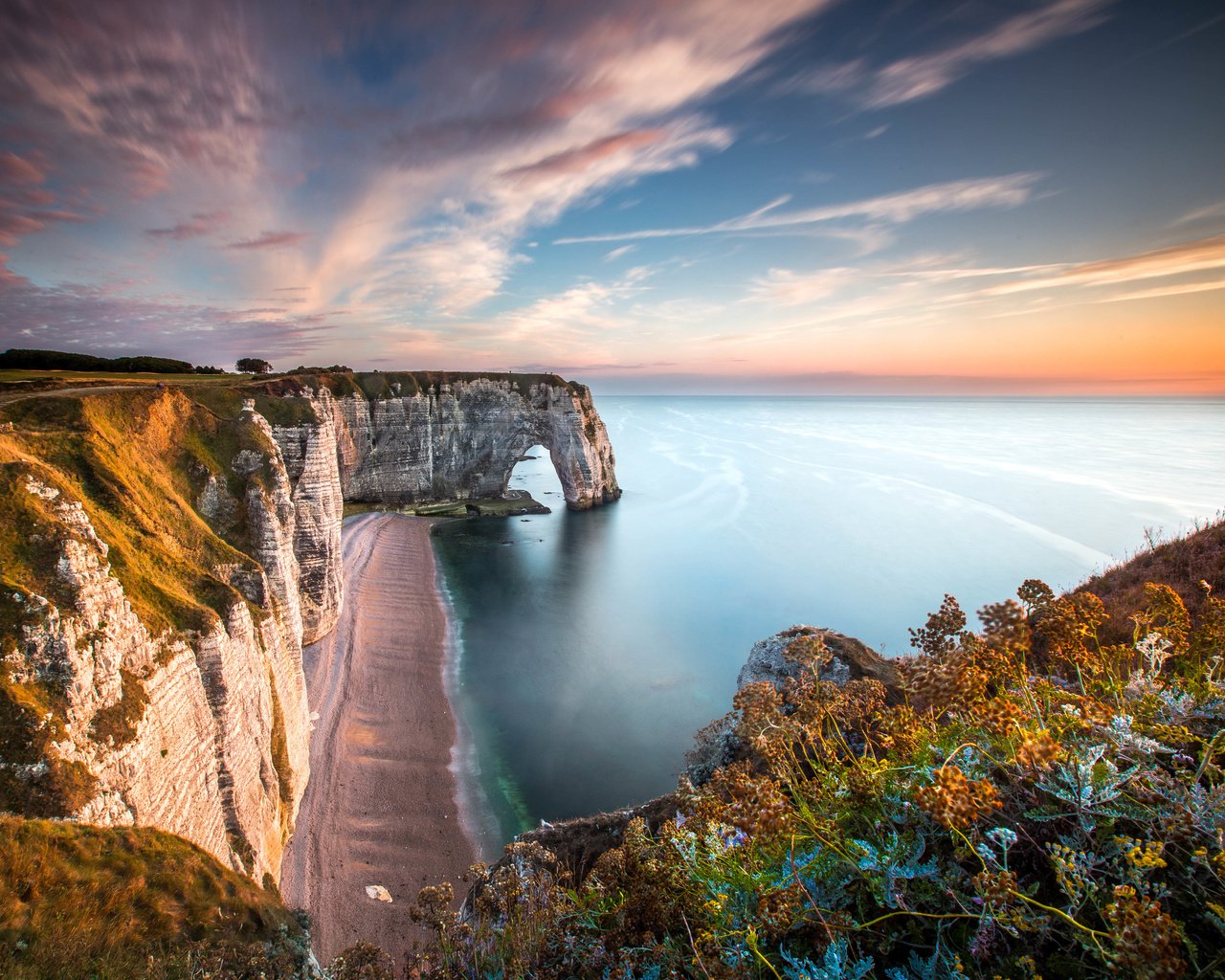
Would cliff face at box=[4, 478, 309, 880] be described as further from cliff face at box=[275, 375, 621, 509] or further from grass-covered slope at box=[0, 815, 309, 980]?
cliff face at box=[275, 375, 621, 509]

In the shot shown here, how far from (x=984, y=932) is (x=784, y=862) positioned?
65.8 inches

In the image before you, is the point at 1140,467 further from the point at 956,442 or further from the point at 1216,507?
the point at 956,442

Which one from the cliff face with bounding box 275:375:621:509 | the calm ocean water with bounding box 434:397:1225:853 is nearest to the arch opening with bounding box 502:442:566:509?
the calm ocean water with bounding box 434:397:1225:853

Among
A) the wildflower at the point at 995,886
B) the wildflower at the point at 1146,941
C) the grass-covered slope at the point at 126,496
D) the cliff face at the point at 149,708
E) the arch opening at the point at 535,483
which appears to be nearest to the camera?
the wildflower at the point at 1146,941

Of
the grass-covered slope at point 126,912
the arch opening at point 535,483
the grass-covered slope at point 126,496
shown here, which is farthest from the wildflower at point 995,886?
the arch opening at point 535,483

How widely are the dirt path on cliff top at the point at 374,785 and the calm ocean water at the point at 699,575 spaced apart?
1.84 m

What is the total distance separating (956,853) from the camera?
3.54 metres

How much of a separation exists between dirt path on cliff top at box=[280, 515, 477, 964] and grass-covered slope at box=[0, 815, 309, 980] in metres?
8.84

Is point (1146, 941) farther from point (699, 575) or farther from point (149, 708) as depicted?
point (699, 575)

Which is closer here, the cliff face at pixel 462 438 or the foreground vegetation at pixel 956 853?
the foreground vegetation at pixel 956 853

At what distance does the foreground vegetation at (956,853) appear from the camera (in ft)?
9.23

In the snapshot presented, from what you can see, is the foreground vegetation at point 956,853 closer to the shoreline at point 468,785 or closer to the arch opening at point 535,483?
the shoreline at point 468,785

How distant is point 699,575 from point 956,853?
43.0 meters

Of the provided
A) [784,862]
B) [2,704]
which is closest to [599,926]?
[784,862]
